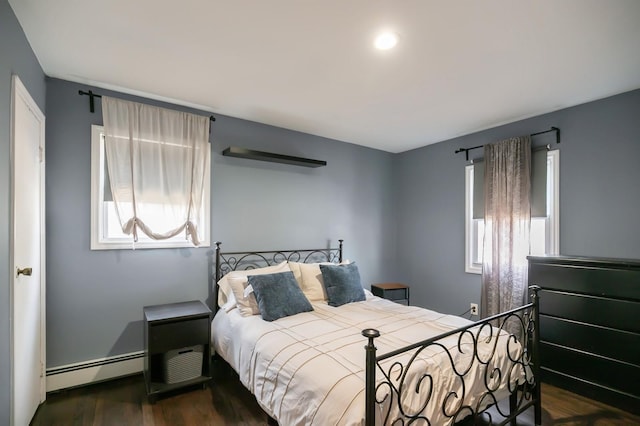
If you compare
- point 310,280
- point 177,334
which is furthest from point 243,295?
point 310,280

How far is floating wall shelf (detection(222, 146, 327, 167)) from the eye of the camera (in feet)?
10.8

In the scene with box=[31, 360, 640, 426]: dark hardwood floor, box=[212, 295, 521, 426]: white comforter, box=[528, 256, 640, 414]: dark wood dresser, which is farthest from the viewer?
box=[528, 256, 640, 414]: dark wood dresser

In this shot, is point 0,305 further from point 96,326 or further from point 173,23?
point 173,23

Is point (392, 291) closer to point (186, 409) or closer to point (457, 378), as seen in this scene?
point (457, 378)

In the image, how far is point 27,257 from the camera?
208cm

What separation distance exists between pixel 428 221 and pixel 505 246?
1.17 m

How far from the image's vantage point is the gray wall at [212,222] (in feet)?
8.60

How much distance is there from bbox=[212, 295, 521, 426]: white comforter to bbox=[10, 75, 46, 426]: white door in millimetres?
1284

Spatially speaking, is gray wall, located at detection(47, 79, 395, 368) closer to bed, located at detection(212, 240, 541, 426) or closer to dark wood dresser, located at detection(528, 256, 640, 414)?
bed, located at detection(212, 240, 541, 426)

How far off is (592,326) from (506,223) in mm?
1231

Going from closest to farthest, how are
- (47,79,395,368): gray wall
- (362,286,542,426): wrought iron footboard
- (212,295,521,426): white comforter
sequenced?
1. (362,286,542,426): wrought iron footboard
2. (212,295,521,426): white comforter
3. (47,79,395,368): gray wall

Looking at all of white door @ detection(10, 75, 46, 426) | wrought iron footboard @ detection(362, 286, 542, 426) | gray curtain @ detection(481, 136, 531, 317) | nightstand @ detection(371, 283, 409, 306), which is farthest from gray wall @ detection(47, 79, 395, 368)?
wrought iron footboard @ detection(362, 286, 542, 426)

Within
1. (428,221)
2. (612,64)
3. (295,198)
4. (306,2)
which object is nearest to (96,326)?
(295,198)

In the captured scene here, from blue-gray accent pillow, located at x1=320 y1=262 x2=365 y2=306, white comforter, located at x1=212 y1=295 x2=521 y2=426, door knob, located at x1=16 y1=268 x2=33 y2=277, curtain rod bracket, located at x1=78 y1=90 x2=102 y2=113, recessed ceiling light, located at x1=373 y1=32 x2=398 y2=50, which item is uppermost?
recessed ceiling light, located at x1=373 y1=32 x2=398 y2=50
